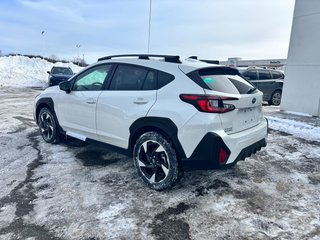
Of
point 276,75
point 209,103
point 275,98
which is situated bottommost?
point 275,98

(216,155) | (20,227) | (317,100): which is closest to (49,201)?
(20,227)

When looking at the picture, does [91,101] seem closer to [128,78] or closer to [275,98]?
[128,78]

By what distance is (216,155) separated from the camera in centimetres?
324

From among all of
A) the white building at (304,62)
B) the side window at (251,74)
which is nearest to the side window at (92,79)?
the white building at (304,62)

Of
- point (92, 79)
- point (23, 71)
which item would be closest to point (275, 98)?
point (92, 79)

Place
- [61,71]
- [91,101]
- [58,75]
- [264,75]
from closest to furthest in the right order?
1. [91,101]
2. [264,75]
3. [58,75]
4. [61,71]

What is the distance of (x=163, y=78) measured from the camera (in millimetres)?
3627

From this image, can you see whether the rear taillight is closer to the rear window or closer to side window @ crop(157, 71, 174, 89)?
the rear window

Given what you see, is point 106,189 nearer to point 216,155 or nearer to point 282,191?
point 216,155

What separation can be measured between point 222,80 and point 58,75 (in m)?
15.5

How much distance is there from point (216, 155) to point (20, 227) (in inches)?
87.9

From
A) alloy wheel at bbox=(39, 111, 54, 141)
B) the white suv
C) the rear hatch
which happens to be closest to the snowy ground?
alloy wheel at bbox=(39, 111, 54, 141)

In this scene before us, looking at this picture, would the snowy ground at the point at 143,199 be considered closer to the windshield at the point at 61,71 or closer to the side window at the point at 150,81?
the side window at the point at 150,81

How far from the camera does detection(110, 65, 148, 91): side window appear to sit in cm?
387
